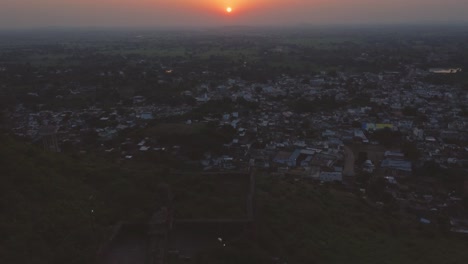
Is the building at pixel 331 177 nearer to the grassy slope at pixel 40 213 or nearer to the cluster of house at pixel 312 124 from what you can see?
the cluster of house at pixel 312 124

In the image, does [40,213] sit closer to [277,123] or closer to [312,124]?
[277,123]

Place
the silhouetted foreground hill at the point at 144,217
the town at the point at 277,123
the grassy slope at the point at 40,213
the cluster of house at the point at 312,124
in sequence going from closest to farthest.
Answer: the grassy slope at the point at 40,213
the silhouetted foreground hill at the point at 144,217
the town at the point at 277,123
the cluster of house at the point at 312,124

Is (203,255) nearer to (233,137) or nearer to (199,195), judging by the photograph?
(199,195)

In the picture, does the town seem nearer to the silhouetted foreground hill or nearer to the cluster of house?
the cluster of house

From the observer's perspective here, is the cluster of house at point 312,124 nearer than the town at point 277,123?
No

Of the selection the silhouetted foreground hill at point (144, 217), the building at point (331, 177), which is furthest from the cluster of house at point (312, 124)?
the silhouetted foreground hill at point (144, 217)

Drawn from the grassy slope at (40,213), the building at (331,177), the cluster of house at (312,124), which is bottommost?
the building at (331,177)

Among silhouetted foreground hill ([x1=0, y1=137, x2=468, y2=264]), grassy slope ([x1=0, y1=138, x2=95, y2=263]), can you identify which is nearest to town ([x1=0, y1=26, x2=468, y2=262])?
silhouetted foreground hill ([x1=0, y1=137, x2=468, y2=264])

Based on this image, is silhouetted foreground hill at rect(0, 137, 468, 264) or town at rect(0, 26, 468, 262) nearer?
silhouetted foreground hill at rect(0, 137, 468, 264)

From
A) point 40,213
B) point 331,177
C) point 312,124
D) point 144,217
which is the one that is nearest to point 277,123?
point 312,124

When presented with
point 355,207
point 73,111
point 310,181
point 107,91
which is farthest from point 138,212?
point 107,91
